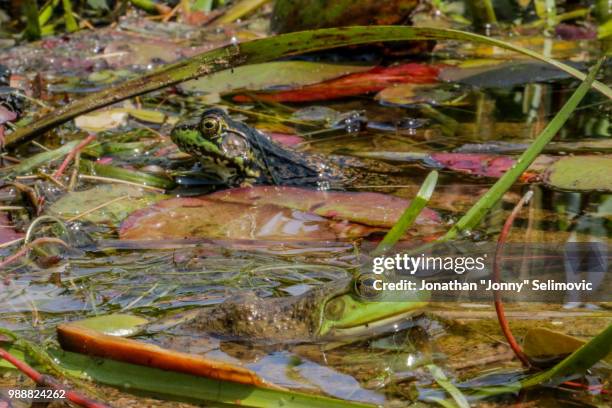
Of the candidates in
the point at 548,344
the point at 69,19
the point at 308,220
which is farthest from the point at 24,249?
the point at 69,19

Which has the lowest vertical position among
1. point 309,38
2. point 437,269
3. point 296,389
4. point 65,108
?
point 296,389

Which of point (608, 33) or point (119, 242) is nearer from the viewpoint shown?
point (119, 242)

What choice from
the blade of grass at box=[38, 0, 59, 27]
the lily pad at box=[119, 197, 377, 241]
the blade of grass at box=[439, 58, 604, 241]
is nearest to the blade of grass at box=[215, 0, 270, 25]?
the blade of grass at box=[38, 0, 59, 27]

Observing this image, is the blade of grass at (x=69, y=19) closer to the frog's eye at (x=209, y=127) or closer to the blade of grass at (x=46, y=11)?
the blade of grass at (x=46, y=11)

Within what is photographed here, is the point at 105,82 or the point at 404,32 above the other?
the point at 404,32

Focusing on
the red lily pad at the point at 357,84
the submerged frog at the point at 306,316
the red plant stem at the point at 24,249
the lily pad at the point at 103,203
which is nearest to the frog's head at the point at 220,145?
the lily pad at the point at 103,203

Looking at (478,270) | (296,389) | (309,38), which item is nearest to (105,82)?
(309,38)

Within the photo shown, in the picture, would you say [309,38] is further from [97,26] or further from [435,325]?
[97,26]

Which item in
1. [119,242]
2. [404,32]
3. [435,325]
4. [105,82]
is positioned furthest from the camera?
[105,82]
